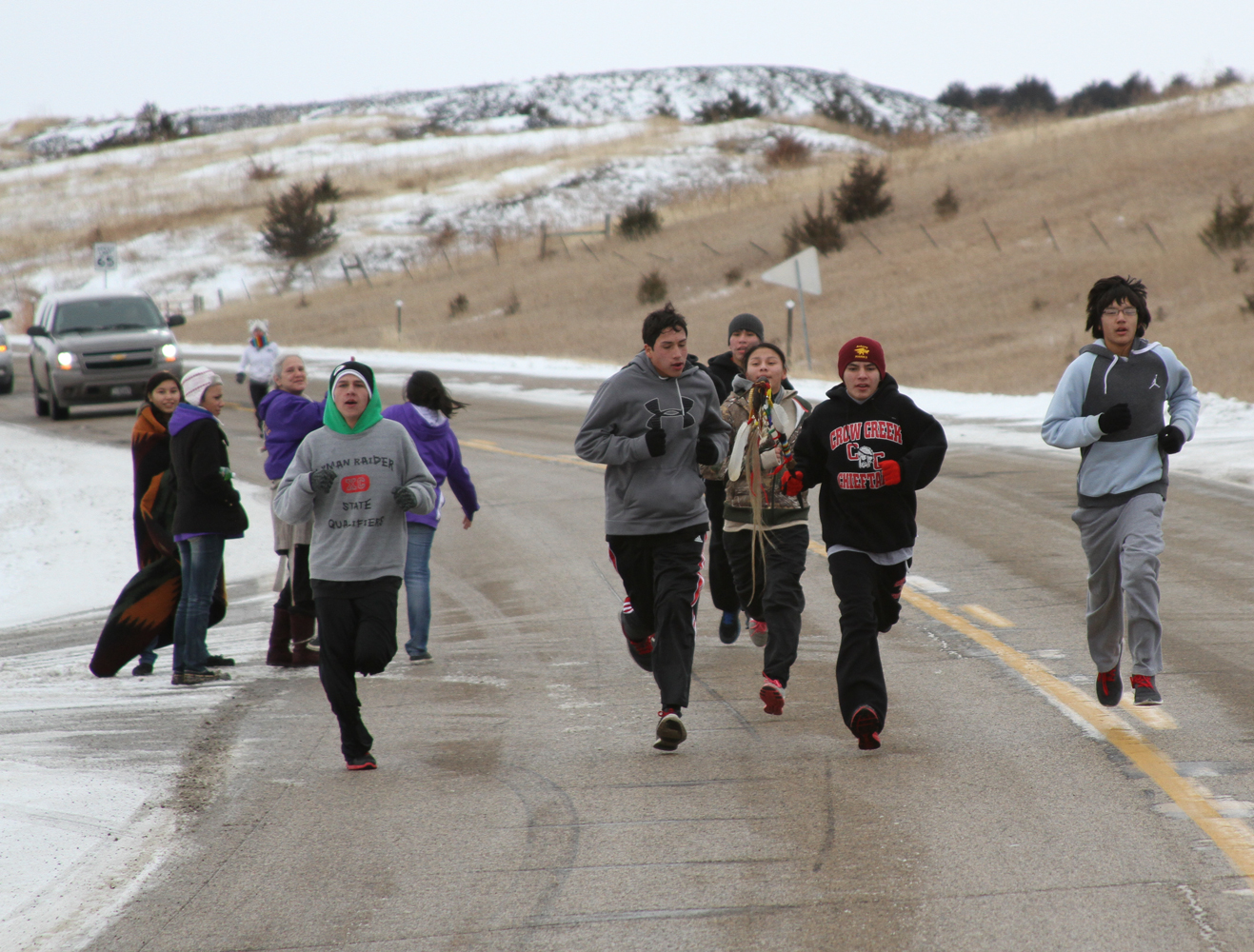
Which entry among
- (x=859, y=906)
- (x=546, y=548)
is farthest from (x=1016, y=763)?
(x=546, y=548)

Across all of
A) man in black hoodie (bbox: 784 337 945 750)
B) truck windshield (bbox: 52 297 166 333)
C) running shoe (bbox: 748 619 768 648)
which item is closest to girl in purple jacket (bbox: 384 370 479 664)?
running shoe (bbox: 748 619 768 648)

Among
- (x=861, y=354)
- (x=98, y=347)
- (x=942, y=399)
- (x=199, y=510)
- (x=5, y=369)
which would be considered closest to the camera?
(x=861, y=354)

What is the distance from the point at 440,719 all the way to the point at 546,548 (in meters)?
5.38

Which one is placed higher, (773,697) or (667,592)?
(667,592)

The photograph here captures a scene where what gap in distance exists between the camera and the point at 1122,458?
6539mm

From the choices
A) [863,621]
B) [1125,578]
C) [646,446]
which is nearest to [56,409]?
[646,446]

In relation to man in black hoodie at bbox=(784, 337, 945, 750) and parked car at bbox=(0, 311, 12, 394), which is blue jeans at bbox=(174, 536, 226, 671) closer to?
man in black hoodie at bbox=(784, 337, 945, 750)

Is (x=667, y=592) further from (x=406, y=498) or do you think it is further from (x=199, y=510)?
(x=199, y=510)

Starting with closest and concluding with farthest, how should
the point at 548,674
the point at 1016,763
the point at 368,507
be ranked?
the point at 1016,763 < the point at 368,507 < the point at 548,674

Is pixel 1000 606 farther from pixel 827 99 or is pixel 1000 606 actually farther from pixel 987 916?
pixel 827 99

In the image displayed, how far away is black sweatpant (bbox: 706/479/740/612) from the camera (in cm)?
829

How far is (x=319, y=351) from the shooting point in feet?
131

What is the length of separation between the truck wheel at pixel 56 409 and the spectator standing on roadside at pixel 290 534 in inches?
674

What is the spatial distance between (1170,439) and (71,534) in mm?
11744
